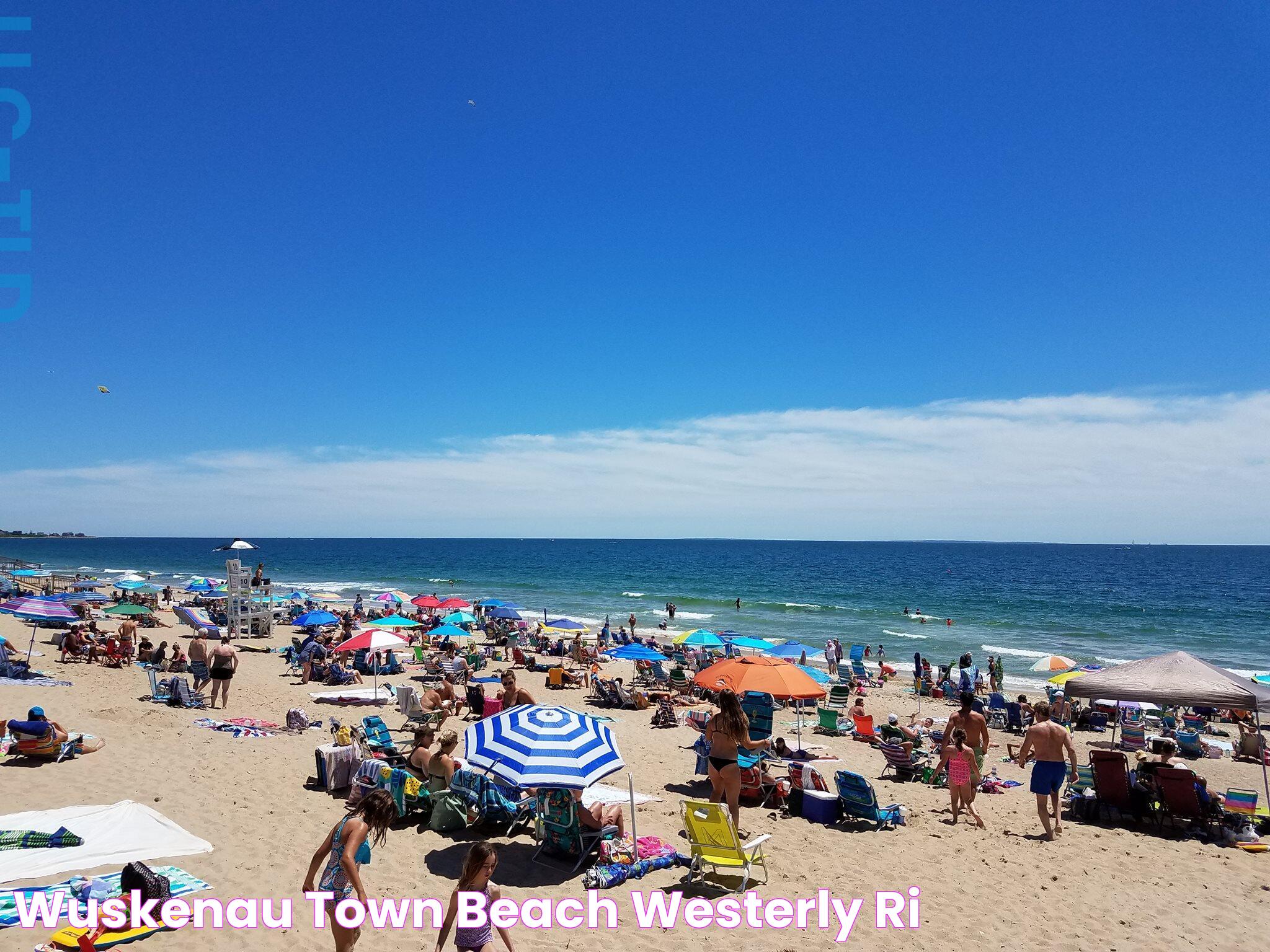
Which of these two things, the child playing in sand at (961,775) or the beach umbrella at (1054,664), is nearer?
the child playing in sand at (961,775)

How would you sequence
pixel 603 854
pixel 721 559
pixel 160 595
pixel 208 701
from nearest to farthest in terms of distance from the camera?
→ 1. pixel 603 854
2. pixel 208 701
3. pixel 160 595
4. pixel 721 559

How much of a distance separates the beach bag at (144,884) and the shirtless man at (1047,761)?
8407 mm

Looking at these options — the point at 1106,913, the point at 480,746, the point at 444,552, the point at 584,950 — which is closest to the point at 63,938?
the point at 480,746

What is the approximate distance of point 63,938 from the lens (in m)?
4.71

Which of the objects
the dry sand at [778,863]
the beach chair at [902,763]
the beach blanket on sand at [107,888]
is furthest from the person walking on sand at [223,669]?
the beach chair at [902,763]

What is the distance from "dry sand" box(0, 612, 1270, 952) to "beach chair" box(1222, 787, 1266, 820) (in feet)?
2.25

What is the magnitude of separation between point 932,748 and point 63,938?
40.9 feet

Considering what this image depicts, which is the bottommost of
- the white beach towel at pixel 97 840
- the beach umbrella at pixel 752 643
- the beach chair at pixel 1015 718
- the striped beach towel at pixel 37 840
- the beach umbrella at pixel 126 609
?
the beach chair at pixel 1015 718

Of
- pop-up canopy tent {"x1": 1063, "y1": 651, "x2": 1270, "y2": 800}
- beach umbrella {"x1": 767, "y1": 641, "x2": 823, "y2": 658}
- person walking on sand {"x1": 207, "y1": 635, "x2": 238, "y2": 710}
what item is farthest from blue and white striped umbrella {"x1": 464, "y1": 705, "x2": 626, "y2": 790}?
beach umbrella {"x1": 767, "y1": 641, "x2": 823, "y2": 658}

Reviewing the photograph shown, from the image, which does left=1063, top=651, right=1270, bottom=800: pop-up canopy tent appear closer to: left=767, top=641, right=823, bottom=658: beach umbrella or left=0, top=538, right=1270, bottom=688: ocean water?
left=767, top=641, right=823, bottom=658: beach umbrella

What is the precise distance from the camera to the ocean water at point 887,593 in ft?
113

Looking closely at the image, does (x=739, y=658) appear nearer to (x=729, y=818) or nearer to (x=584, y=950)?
(x=729, y=818)

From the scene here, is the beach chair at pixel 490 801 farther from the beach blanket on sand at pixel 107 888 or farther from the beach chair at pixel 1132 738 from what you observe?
the beach chair at pixel 1132 738

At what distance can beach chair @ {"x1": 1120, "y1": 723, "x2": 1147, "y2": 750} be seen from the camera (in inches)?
539
